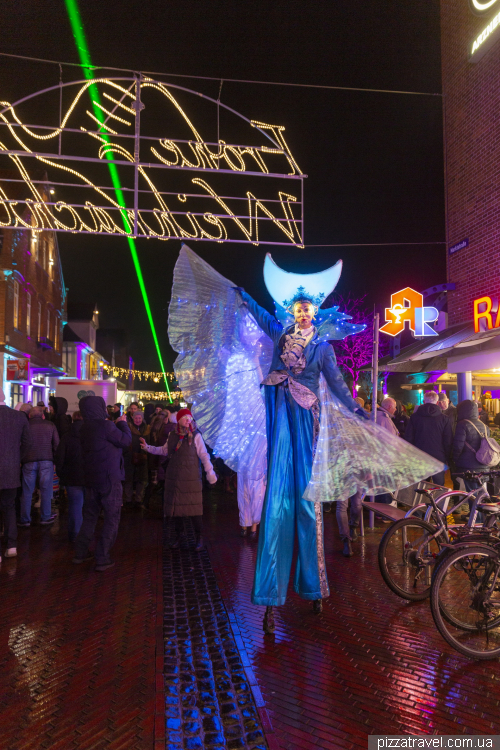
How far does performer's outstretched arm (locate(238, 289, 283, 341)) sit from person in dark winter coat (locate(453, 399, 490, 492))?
4.08 meters

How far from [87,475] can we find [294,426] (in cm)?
266

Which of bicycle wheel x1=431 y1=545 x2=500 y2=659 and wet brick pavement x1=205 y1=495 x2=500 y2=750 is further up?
bicycle wheel x1=431 y1=545 x2=500 y2=659

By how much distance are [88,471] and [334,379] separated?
2.95 meters

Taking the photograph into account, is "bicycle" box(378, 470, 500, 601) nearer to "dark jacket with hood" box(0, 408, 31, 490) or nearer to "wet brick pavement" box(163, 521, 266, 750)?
"wet brick pavement" box(163, 521, 266, 750)

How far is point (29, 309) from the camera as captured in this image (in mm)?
22656

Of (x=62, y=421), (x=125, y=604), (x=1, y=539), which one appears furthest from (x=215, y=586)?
(x=62, y=421)

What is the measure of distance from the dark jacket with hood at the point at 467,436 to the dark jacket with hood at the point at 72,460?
16.7 ft

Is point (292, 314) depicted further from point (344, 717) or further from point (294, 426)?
point (344, 717)

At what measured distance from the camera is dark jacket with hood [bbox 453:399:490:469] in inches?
282

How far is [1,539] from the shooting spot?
686 centimetres

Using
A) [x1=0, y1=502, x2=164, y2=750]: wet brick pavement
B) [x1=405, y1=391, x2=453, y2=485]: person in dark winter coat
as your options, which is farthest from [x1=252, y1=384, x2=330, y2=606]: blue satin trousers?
[x1=405, y1=391, x2=453, y2=485]: person in dark winter coat

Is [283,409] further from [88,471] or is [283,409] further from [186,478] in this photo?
[186,478]

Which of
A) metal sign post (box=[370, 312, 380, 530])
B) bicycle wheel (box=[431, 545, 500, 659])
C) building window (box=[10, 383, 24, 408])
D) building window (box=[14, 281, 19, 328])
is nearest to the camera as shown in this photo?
bicycle wheel (box=[431, 545, 500, 659])

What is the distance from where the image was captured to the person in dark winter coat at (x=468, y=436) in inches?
282
